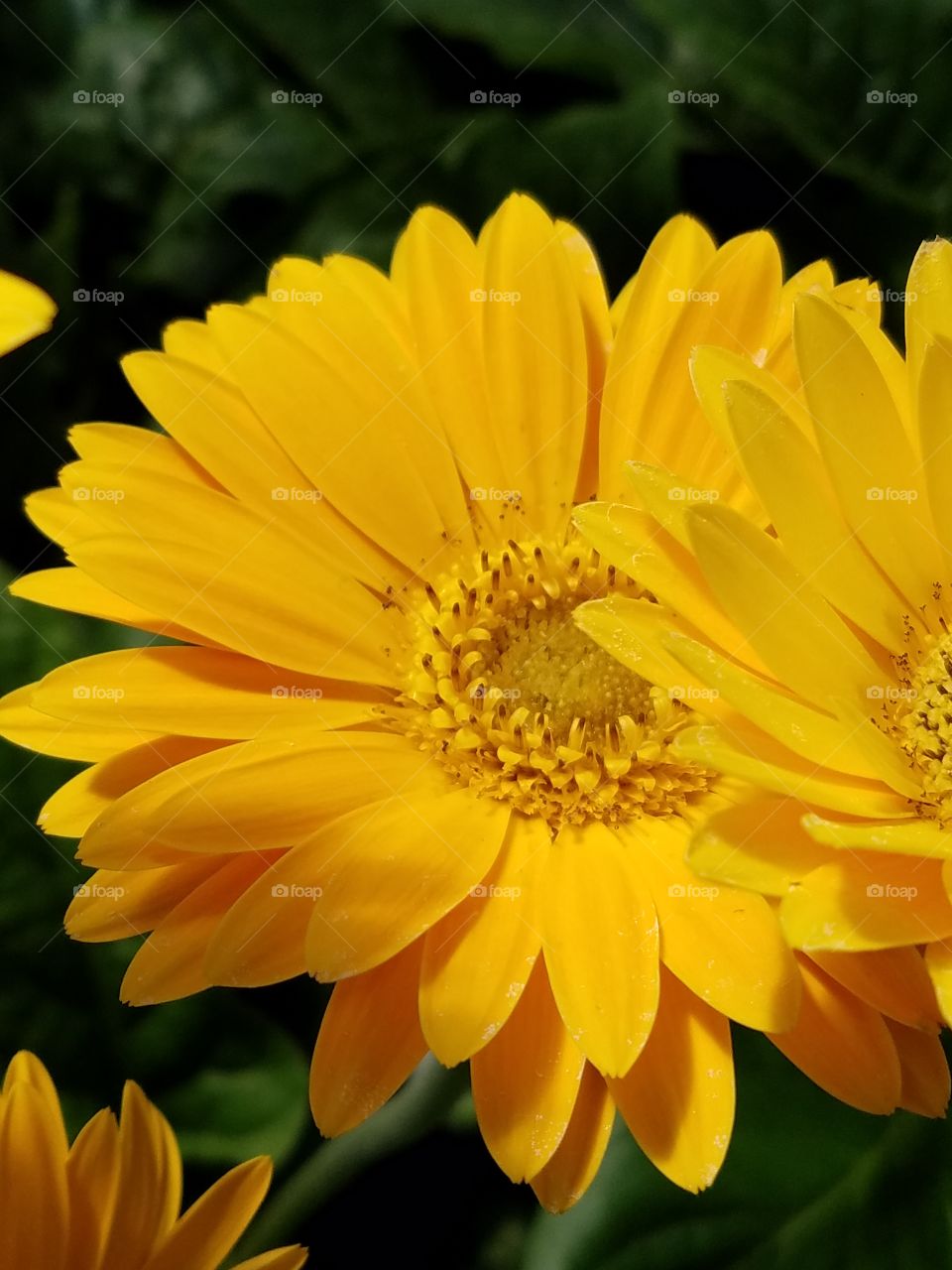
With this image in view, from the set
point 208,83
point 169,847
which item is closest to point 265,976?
point 169,847

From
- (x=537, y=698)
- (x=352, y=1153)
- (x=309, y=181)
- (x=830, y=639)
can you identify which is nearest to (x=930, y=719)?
(x=830, y=639)

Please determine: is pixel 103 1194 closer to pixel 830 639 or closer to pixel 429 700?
pixel 429 700

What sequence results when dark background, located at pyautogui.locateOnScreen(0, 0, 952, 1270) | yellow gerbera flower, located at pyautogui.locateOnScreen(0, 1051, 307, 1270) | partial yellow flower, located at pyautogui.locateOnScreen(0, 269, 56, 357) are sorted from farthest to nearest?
dark background, located at pyautogui.locateOnScreen(0, 0, 952, 1270)
yellow gerbera flower, located at pyautogui.locateOnScreen(0, 1051, 307, 1270)
partial yellow flower, located at pyautogui.locateOnScreen(0, 269, 56, 357)

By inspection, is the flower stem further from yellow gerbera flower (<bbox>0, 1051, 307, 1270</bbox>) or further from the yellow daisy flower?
the yellow daisy flower

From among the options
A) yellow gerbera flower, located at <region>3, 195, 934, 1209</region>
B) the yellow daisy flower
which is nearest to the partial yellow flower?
yellow gerbera flower, located at <region>3, 195, 934, 1209</region>

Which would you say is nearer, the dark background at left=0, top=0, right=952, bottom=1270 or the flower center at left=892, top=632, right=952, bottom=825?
the flower center at left=892, top=632, right=952, bottom=825
